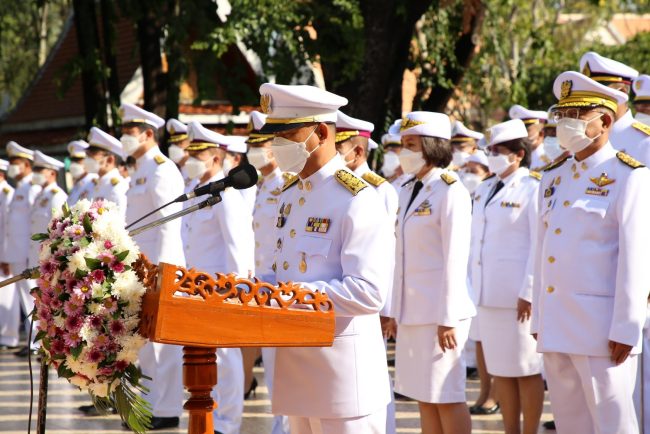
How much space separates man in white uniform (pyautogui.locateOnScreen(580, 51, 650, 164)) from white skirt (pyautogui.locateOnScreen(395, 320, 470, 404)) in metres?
1.56

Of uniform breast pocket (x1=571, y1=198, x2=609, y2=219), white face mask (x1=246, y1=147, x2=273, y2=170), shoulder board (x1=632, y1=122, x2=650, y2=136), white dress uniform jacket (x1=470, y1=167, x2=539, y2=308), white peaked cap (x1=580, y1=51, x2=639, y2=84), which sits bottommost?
white dress uniform jacket (x1=470, y1=167, x2=539, y2=308)

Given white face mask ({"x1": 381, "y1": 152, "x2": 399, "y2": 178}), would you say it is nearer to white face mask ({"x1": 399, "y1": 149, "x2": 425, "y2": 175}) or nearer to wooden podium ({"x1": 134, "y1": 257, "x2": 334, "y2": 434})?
white face mask ({"x1": 399, "y1": 149, "x2": 425, "y2": 175})

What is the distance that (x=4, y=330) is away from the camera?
13656 mm

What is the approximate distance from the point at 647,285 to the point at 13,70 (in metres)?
30.7

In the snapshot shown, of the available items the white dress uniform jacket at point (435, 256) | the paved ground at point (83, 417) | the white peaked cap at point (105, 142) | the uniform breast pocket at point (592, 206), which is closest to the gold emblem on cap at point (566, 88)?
the uniform breast pocket at point (592, 206)

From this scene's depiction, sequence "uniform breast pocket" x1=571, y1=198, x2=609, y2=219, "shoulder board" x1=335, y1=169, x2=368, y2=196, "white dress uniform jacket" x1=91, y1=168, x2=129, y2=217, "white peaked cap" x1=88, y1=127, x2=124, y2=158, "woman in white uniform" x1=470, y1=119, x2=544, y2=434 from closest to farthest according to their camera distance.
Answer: "shoulder board" x1=335, y1=169, x2=368, y2=196, "uniform breast pocket" x1=571, y1=198, x2=609, y2=219, "woman in white uniform" x1=470, y1=119, x2=544, y2=434, "white dress uniform jacket" x1=91, y1=168, x2=129, y2=217, "white peaked cap" x1=88, y1=127, x2=124, y2=158

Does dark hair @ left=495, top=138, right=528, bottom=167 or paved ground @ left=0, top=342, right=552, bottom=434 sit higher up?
dark hair @ left=495, top=138, right=528, bottom=167

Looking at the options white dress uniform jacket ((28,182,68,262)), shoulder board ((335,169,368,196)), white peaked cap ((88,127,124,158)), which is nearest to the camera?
shoulder board ((335,169,368,196))

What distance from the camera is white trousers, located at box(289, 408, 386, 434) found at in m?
4.18

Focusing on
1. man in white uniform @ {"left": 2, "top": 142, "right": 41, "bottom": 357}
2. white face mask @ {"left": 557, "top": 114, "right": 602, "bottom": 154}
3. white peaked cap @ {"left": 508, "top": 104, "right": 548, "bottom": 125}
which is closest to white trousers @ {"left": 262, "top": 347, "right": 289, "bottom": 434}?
white face mask @ {"left": 557, "top": 114, "right": 602, "bottom": 154}

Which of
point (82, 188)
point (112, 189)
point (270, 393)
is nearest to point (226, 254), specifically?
point (270, 393)

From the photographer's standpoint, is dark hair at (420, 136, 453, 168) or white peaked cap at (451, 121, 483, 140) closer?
dark hair at (420, 136, 453, 168)

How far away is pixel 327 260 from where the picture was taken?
417cm

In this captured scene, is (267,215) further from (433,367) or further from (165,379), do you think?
(433,367)
